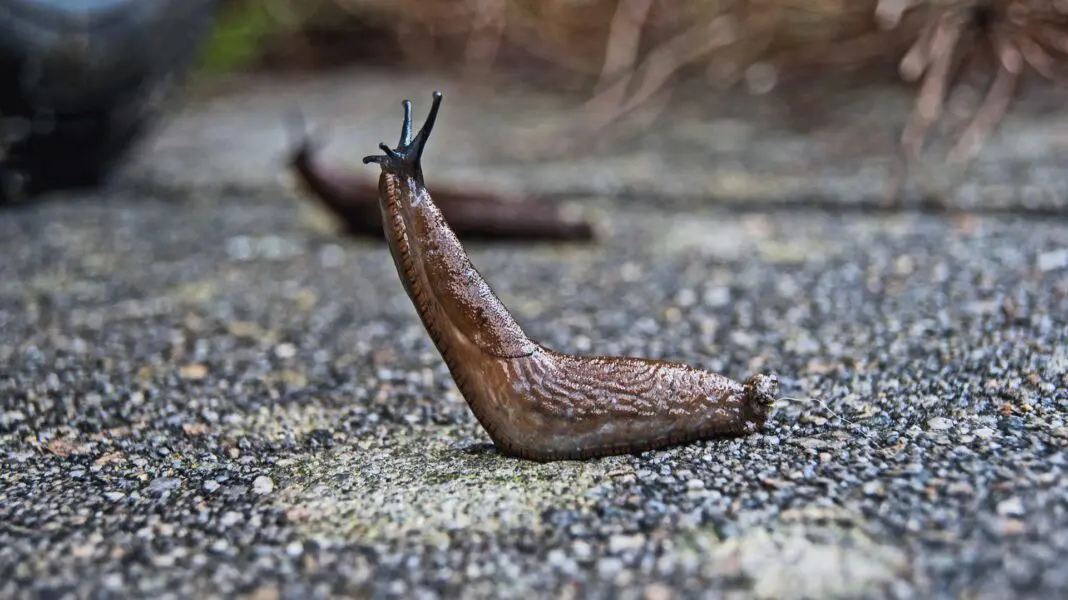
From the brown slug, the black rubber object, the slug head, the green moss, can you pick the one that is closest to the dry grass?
the green moss

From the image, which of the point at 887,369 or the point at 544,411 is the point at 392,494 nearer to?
→ the point at 544,411

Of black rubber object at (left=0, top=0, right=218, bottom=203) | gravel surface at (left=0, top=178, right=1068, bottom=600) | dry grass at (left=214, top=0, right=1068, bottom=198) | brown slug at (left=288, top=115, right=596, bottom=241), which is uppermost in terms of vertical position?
dry grass at (left=214, top=0, right=1068, bottom=198)

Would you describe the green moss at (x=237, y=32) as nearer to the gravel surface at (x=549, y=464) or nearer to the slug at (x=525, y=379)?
the gravel surface at (x=549, y=464)

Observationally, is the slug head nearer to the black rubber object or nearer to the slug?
the slug

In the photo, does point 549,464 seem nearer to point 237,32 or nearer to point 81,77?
point 81,77

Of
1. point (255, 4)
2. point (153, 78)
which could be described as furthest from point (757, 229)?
point (255, 4)

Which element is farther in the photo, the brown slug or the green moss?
the green moss

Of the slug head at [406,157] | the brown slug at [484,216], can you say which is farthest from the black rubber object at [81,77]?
the slug head at [406,157]

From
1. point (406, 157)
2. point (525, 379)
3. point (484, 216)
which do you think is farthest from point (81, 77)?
point (525, 379)
